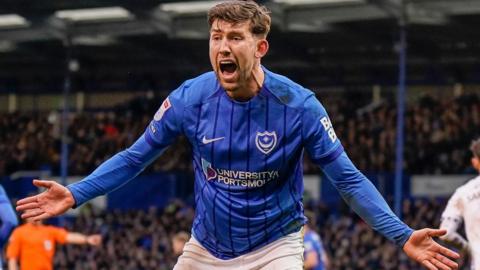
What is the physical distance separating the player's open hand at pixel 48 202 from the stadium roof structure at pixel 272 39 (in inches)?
625

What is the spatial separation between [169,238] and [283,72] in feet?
22.6

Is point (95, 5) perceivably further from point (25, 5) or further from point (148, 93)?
point (148, 93)

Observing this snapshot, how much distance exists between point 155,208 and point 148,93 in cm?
667

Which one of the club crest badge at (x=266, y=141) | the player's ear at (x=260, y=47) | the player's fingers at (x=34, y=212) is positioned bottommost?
the player's fingers at (x=34, y=212)

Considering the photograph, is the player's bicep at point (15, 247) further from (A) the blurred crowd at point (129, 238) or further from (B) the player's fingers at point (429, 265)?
(B) the player's fingers at point (429, 265)

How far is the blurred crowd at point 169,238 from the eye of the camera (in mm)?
21812

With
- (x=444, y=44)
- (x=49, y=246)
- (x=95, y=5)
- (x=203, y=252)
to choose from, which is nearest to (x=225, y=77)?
(x=203, y=252)

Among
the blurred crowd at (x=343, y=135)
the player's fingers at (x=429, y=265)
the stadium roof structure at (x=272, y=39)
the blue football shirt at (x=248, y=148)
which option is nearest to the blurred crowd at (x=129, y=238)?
the blurred crowd at (x=343, y=135)

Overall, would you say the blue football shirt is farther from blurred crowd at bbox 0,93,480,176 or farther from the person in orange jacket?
blurred crowd at bbox 0,93,480,176

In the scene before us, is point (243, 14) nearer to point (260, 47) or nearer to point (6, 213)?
point (260, 47)

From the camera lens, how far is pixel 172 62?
98.1 ft

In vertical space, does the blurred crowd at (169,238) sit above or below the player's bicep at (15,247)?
below

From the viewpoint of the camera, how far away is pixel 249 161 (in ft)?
20.2

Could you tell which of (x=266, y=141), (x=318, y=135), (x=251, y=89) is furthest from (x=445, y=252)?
(x=251, y=89)
